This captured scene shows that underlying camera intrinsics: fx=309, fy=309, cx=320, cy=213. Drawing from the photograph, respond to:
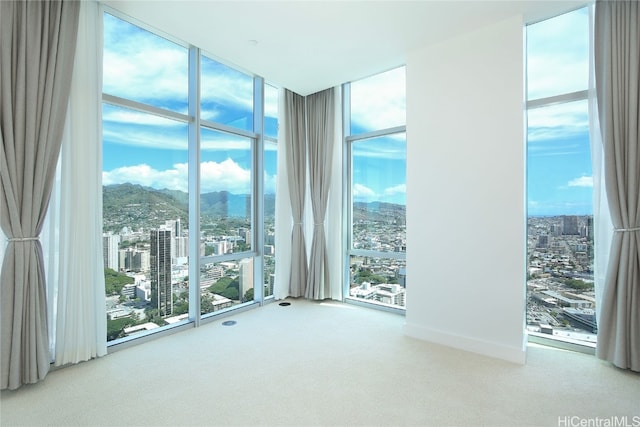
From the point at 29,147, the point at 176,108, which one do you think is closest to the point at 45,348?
the point at 29,147

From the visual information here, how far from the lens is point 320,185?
442 centimetres

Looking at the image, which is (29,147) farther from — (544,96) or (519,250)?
(544,96)

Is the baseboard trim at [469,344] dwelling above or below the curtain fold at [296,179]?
below

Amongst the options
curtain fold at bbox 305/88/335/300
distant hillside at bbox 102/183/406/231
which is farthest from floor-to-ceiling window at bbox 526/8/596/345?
curtain fold at bbox 305/88/335/300

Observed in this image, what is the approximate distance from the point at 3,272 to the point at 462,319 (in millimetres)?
3647

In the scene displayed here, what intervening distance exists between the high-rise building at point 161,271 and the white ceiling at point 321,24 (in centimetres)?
203

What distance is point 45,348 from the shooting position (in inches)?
87.7

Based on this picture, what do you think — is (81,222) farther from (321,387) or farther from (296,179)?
(296,179)

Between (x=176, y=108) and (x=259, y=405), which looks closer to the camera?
(x=259, y=405)

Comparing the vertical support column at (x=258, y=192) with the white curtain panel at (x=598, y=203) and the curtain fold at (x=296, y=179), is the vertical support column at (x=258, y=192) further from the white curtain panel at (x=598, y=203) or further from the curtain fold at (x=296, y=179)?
the white curtain panel at (x=598, y=203)

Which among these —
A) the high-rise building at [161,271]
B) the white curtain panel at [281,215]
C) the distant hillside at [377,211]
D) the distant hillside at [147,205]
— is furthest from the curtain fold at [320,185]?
the high-rise building at [161,271]

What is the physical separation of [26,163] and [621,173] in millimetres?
4398

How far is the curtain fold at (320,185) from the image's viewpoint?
436 centimetres

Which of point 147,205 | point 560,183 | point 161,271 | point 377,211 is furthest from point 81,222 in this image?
point 560,183
